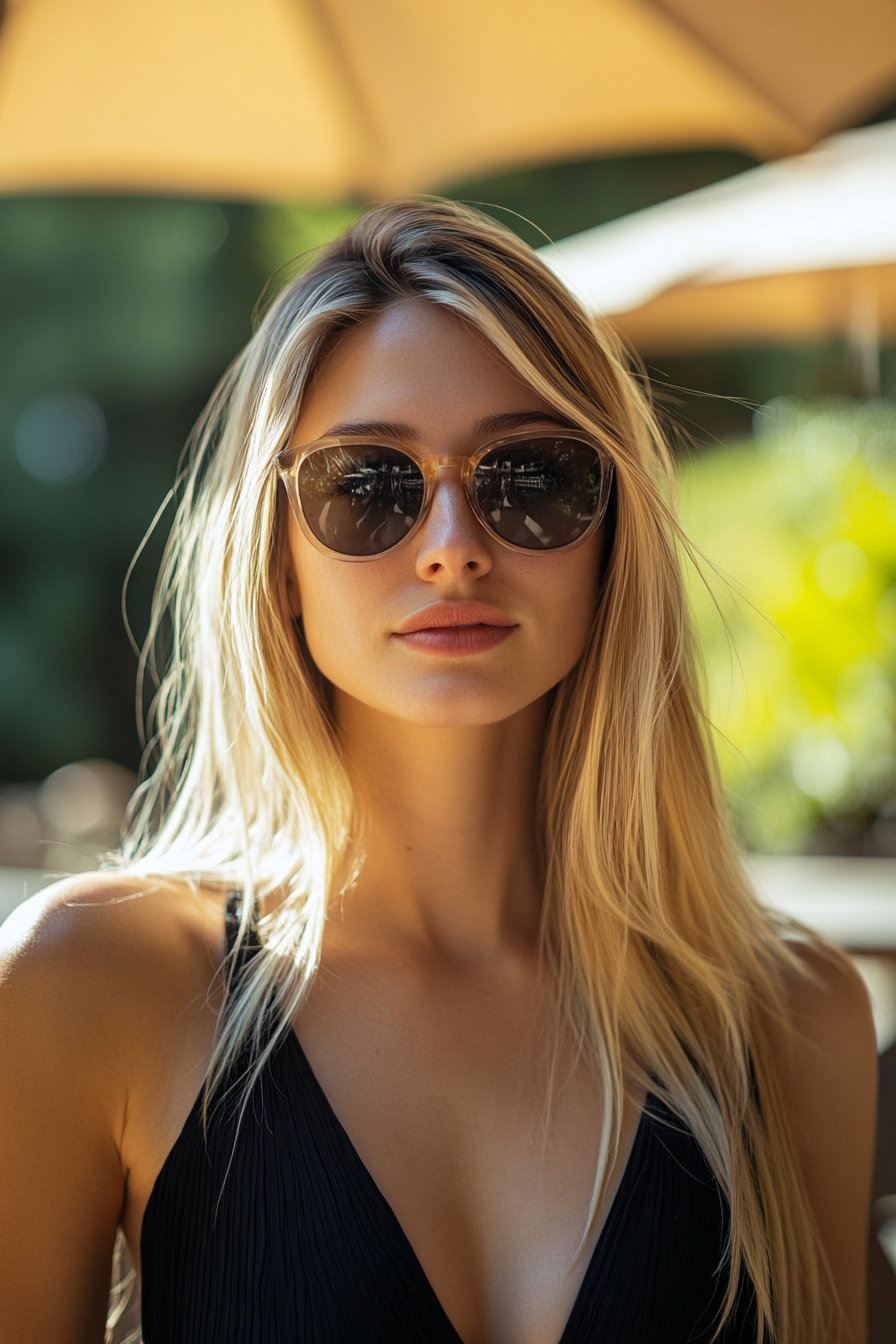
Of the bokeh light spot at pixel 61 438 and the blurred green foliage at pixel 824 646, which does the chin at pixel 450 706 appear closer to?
the blurred green foliage at pixel 824 646

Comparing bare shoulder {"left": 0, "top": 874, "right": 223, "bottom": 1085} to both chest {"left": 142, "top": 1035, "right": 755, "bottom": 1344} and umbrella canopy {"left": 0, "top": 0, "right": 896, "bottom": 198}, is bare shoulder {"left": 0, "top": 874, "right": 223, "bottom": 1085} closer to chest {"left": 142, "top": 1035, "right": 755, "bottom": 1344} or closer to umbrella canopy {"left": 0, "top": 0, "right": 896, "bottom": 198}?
chest {"left": 142, "top": 1035, "right": 755, "bottom": 1344}

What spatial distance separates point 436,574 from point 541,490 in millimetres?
180

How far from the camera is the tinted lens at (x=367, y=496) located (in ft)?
4.86

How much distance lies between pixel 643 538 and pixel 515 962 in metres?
A: 0.66

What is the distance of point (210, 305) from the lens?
9.41 m

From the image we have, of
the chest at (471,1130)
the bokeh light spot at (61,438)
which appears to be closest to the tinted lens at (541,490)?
the chest at (471,1130)

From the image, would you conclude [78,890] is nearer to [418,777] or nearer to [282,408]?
[418,777]

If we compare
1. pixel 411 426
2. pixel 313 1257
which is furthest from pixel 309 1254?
pixel 411 426

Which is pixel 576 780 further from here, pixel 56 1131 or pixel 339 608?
pixel 56 1131

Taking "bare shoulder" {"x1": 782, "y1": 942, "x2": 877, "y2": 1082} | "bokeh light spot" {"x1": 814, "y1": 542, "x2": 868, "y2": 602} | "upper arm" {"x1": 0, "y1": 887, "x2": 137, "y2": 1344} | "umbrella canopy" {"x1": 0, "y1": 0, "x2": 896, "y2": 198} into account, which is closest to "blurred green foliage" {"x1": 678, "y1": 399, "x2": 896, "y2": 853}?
"bokeh light spot" {"x1": 814, "y1": 542, "x2": 868, "y2": 602}

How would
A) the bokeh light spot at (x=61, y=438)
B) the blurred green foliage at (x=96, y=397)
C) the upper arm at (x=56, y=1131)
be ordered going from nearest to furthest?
the upper arm at (x=56, y=1131) < the blurred green foliage at (x=96, y=397) < the bokeh light spot at (x=61, y=438)

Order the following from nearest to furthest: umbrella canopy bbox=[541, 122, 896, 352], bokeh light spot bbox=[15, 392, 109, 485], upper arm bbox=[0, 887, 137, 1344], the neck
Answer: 1. upper arm bbox=[0, 887, 137, 1344]
2. the neck
3. umbrella canopy bbox=[541, 122, 896, 352]
4. bokeh light spot bbox=[15, 392, 109, 485]

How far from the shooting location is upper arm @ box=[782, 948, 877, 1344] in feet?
5.64

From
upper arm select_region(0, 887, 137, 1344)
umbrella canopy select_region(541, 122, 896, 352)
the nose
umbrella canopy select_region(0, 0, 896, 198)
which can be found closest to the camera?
upper arm select_region(0, 887, 137, 1344)
